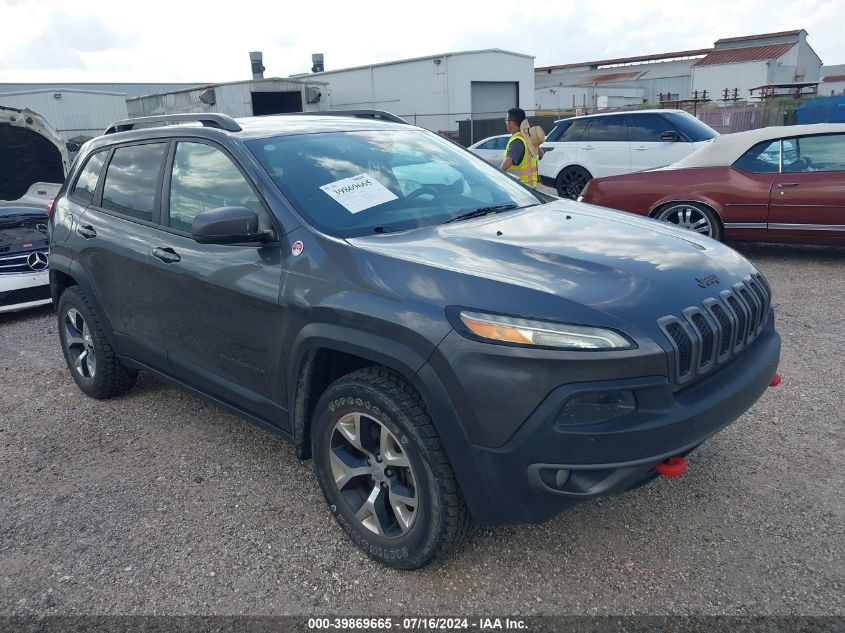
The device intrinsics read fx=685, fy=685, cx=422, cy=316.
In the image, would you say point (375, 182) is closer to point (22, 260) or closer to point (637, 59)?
point (22, 260)

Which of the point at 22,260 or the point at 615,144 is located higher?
the point at 615,144

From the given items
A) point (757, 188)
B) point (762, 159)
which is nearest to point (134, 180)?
point (757, 188)

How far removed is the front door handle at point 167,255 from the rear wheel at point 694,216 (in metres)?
5.59

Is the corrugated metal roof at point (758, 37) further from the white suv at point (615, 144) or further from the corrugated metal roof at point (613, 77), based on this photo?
the white suv at point (615, 144)

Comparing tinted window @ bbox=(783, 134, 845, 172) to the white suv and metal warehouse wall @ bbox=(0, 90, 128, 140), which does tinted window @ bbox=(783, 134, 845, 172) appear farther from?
metal warehouse wall @ bbox=(0, 90, 128, 140)

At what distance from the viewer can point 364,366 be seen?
9.35 ft

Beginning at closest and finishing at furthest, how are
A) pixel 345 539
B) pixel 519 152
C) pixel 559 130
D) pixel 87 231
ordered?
1. pixel 345 539
2. pixel 87 231
3. pixel 519 152
4. pixel 559 130

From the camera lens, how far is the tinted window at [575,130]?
1208 cm

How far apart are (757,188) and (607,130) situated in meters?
4.94

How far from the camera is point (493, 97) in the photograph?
32.0m

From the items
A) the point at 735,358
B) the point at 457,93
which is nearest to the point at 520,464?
the point at 735,358

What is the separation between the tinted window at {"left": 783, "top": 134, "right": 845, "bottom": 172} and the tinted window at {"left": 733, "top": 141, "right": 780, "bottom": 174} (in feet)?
0.32

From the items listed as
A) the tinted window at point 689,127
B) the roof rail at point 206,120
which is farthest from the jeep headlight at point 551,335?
the tinted window at point 689,127

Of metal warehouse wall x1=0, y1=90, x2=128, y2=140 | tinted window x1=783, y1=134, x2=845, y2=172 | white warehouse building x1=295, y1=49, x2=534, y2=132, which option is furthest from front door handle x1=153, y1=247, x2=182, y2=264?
metal warehouse wall x1=0, y1=90, x2=128, y2=140
